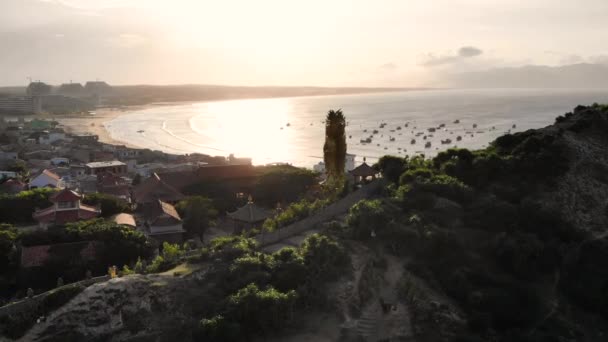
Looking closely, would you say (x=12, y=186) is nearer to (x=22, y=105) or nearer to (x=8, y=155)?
(x=8, y=155)

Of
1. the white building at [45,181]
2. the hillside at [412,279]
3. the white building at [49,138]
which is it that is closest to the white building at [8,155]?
the white building at [49,138]

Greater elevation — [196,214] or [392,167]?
[392,167]

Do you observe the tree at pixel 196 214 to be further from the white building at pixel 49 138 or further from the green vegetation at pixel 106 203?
the white building at pixel 49 138

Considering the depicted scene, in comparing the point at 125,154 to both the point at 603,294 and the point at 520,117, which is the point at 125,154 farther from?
the point at 520,117

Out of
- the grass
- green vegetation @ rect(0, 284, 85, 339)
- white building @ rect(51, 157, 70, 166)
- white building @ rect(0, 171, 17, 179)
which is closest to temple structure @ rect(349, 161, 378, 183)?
the grass

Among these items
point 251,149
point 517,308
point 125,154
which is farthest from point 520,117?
point 517,308

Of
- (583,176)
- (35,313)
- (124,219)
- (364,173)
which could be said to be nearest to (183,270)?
(35,313)

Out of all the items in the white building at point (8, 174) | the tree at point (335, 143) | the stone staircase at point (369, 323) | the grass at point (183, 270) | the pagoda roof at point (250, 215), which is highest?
the tree at point (335, 143)
